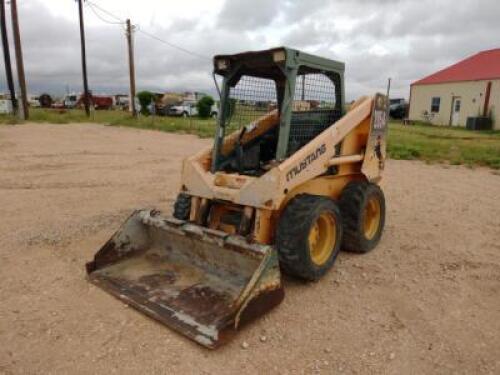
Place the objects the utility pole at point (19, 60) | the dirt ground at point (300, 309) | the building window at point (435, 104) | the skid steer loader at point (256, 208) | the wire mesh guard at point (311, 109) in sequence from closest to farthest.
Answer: the dirt ground at point (300, 309), the skid steer loader at point (256, 208), the wire mesh guard at point (311, 109), the utility pole at point (19, 60), the building window at point (435, 104)

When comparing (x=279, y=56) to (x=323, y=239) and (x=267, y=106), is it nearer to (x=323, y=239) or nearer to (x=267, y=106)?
(x=267, y=106)

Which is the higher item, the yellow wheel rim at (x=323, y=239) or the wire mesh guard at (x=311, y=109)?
the wire mesh guard at (x=311, y=109)

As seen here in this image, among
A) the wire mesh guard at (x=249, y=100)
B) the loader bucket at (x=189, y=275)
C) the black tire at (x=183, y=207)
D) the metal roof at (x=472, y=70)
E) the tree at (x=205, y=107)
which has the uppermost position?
the metal roof at (x=472, y=70)

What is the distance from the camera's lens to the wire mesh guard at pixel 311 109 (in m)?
4.21

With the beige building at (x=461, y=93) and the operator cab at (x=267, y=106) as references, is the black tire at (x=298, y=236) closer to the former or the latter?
the operator cab at (x=267, y=106)

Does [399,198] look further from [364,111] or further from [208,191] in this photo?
[208,191]

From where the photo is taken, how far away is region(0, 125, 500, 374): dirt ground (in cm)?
273

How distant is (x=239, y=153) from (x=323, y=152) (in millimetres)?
896

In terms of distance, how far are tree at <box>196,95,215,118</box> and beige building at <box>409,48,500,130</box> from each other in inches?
569

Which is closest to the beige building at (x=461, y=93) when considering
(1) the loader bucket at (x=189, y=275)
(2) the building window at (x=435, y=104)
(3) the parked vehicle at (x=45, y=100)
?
(2) the building window at (x=435, y=104)

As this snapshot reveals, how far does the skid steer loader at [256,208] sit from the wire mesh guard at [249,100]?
0.01m

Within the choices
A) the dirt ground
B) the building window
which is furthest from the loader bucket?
the building window

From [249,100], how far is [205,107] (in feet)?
86.2

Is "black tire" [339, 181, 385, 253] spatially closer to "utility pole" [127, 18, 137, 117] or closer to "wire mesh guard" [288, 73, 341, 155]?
"wire mesh guard" [288, 73, 341, 155]
